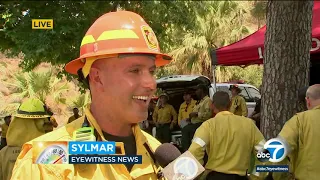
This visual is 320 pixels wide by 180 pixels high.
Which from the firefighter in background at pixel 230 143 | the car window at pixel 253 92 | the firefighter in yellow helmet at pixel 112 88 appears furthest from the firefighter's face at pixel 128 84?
the car window at pixel 253 92

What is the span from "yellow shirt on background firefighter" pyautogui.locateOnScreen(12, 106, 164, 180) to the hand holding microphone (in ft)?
0.16

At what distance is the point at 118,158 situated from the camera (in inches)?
60.3

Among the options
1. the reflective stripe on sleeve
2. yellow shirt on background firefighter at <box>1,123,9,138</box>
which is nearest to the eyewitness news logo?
the reflective stripe on sleeve

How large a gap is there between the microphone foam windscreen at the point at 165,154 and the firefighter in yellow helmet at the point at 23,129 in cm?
275

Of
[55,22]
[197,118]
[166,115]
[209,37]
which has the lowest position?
[166,115]

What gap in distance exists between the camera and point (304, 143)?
4480 mm

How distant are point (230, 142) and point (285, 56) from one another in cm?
114

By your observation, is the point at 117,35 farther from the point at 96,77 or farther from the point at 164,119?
the point at 164,119

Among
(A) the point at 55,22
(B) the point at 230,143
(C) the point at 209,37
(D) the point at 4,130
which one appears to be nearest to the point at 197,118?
(A) the point at 55,22

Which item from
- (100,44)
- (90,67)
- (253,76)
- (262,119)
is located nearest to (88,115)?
(90,67)

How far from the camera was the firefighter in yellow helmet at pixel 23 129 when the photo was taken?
454 centimetres

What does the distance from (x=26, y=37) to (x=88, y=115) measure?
9.73 meters

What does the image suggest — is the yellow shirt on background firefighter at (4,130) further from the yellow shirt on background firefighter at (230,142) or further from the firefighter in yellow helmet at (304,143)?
the firefighter in yellow helmet at (304,143)

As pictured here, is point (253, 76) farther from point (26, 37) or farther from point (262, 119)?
point (262, 119)
